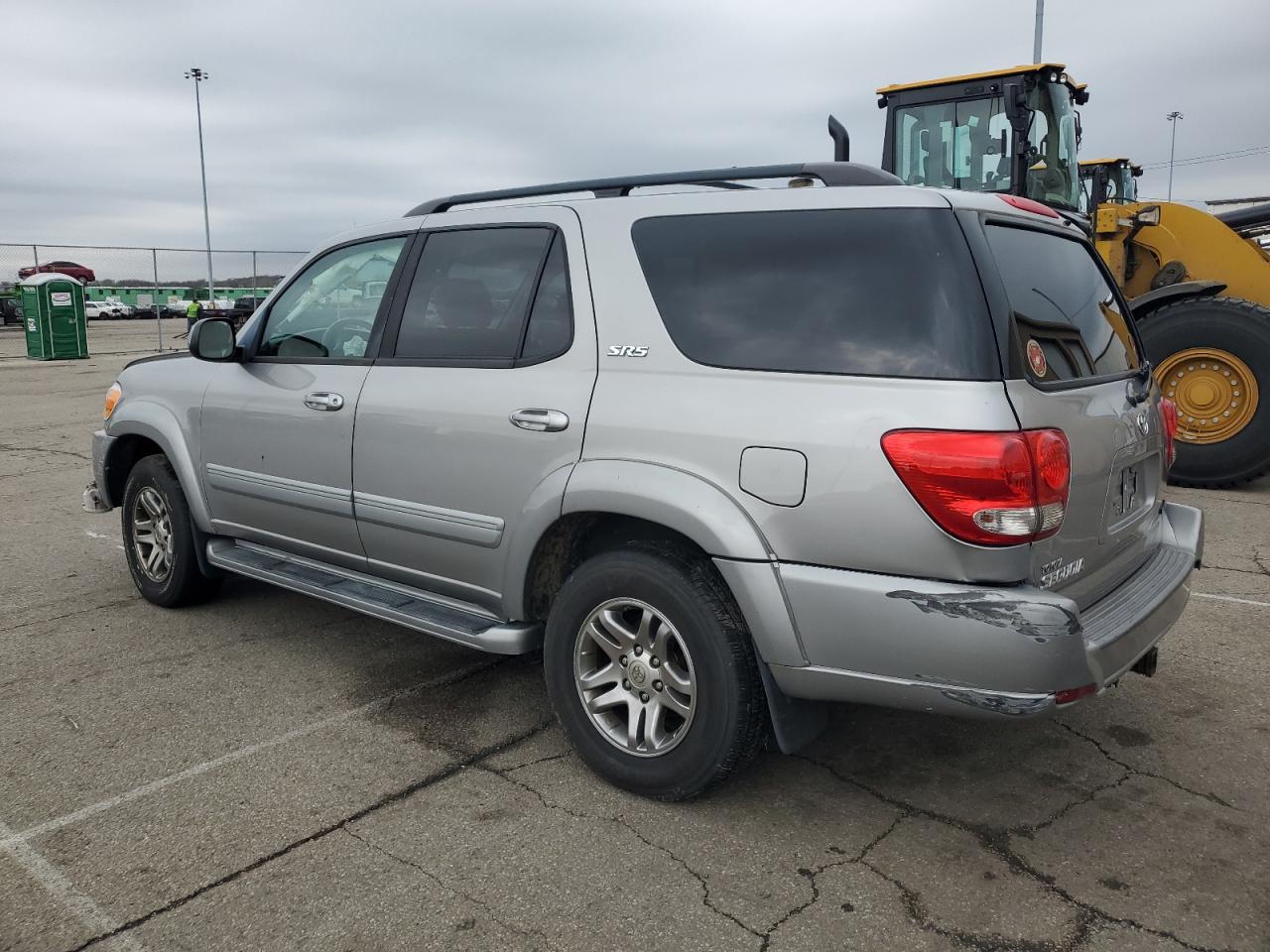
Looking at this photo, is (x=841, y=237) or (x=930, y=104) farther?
(x=930, y=104)

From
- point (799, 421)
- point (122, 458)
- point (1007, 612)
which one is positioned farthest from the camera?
point (122, 458)

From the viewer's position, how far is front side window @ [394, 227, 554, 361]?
353 centimetres

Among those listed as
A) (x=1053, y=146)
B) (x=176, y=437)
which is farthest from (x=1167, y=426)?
(x=1053, y=146)

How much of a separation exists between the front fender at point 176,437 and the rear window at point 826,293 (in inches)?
102

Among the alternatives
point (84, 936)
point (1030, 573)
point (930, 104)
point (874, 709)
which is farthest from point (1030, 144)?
point (84, 936)

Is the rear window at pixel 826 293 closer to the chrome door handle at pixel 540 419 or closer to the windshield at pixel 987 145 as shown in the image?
the chrome door handle at pixel 540 419

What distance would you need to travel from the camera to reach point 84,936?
98.7 inches

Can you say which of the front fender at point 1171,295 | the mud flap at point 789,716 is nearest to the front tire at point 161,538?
the mud flap at point 789,716

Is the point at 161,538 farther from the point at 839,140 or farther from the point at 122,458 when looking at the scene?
the point at 839,140

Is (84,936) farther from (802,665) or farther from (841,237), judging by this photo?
(841,237)

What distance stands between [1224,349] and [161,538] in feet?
24.8

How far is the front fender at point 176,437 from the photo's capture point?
4680mm

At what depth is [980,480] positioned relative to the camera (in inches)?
98.4

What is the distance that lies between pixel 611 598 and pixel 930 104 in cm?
684
